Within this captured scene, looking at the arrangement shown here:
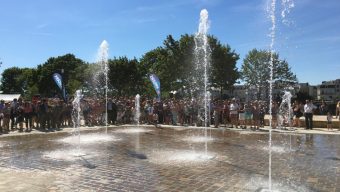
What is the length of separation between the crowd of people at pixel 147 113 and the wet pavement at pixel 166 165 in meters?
5.37

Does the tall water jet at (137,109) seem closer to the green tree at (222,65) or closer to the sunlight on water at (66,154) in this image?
the sunlight on water at (66,154)

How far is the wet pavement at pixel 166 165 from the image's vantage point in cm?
764

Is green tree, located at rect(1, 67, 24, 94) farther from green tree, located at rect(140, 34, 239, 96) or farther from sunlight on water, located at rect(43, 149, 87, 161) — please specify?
sunlight on water, located at rect(43, 149, 87, 161)

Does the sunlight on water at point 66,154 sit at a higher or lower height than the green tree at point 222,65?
lower

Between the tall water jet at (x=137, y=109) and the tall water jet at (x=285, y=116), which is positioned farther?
the tall water jet at (x=137, y=109)

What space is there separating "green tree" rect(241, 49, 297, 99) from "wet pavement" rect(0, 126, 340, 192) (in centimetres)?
5102

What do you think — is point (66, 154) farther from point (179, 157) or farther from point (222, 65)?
point (222, 65)

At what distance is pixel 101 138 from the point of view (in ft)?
53.2

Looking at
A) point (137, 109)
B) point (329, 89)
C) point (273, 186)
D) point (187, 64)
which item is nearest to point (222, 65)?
point (187, 64)

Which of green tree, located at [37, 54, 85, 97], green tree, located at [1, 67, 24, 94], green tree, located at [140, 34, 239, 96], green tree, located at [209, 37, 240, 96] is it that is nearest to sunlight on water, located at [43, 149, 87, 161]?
green tree, located at [140, 34, 239, 96]

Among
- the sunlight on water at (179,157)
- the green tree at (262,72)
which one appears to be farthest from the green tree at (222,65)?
the sunlight on water at (179,157)

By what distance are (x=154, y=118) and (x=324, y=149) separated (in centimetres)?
1334

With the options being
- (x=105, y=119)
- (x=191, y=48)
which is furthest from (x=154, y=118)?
(x=191, y=48)

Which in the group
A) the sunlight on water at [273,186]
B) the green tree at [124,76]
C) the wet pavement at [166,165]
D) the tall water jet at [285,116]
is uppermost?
the green tree at [124,76]
